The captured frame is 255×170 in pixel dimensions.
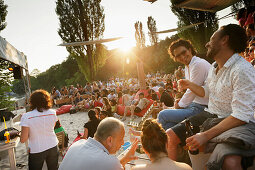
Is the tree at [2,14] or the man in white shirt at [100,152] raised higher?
the tree at [2,14]

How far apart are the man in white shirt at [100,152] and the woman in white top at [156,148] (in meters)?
0.27

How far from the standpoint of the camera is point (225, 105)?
1517mm

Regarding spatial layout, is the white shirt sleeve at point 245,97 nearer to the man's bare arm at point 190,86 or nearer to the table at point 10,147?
the man's bare arm at point 190,86

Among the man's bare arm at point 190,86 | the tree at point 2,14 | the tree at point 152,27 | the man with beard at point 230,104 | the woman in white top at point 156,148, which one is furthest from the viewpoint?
the tree at point 152,27

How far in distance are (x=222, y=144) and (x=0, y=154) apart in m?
6.47

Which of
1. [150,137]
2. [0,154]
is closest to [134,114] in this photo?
[0,154]

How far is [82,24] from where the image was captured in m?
18.0

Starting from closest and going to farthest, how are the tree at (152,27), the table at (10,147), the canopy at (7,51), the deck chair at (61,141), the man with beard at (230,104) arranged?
the man with beard at (230,104)
the table at (10,147)
the deck chair at (61,141)
the canopy at (7,51)
the tree at (152,27)

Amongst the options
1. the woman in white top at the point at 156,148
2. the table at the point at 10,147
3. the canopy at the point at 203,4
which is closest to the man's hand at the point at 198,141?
the woman in white top at the point at 156,148

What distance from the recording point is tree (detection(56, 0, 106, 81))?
1800 cm

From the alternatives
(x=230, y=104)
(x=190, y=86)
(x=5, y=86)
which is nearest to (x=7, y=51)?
(x=5, y=86)

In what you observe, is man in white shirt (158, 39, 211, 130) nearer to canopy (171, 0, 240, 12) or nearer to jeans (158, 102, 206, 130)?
jeans (158, 102, 206, 130)

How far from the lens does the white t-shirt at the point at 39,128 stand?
250 cm

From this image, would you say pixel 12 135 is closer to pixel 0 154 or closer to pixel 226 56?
pixel 0 154
